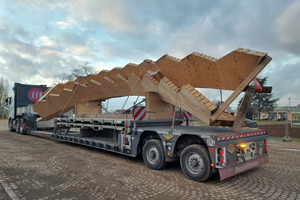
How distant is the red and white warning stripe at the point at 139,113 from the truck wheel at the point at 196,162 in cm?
214

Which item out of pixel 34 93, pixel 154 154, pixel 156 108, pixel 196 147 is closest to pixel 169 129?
pixel 154 154

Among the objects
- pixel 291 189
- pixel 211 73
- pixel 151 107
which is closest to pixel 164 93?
pixel 151 107

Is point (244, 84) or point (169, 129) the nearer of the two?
point (244, 84)

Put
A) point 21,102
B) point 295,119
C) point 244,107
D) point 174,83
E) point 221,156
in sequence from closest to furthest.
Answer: point 221,156 < point 244,107 < point 174,83 < point 295,119 < point 21,102

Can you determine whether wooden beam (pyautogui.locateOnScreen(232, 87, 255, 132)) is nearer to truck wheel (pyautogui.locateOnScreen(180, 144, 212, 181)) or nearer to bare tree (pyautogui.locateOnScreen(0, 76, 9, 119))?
truck wheel (pyautogui.locateOnScreen(180, 144, 212, 181))

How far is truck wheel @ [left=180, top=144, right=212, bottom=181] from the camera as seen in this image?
4707 millimetres

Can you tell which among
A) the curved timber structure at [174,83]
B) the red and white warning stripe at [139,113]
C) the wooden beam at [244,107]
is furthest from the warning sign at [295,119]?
the red and white warning stripe at [139,113]

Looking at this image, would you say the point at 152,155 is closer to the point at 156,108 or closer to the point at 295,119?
the point at 156,108

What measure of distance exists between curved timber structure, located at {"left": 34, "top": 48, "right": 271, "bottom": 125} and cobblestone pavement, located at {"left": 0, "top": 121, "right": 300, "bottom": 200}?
62.9 inches

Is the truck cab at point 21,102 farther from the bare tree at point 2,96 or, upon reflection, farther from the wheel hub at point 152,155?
the bare tree at point 2,96

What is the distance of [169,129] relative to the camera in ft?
19.7

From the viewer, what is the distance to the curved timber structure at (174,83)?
16.8 feet

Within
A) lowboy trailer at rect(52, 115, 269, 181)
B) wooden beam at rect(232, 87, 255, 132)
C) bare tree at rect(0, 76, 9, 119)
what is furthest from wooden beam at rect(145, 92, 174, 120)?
bare tree at rect(0, 76, 9, 119)

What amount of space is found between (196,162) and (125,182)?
1.67 meters
